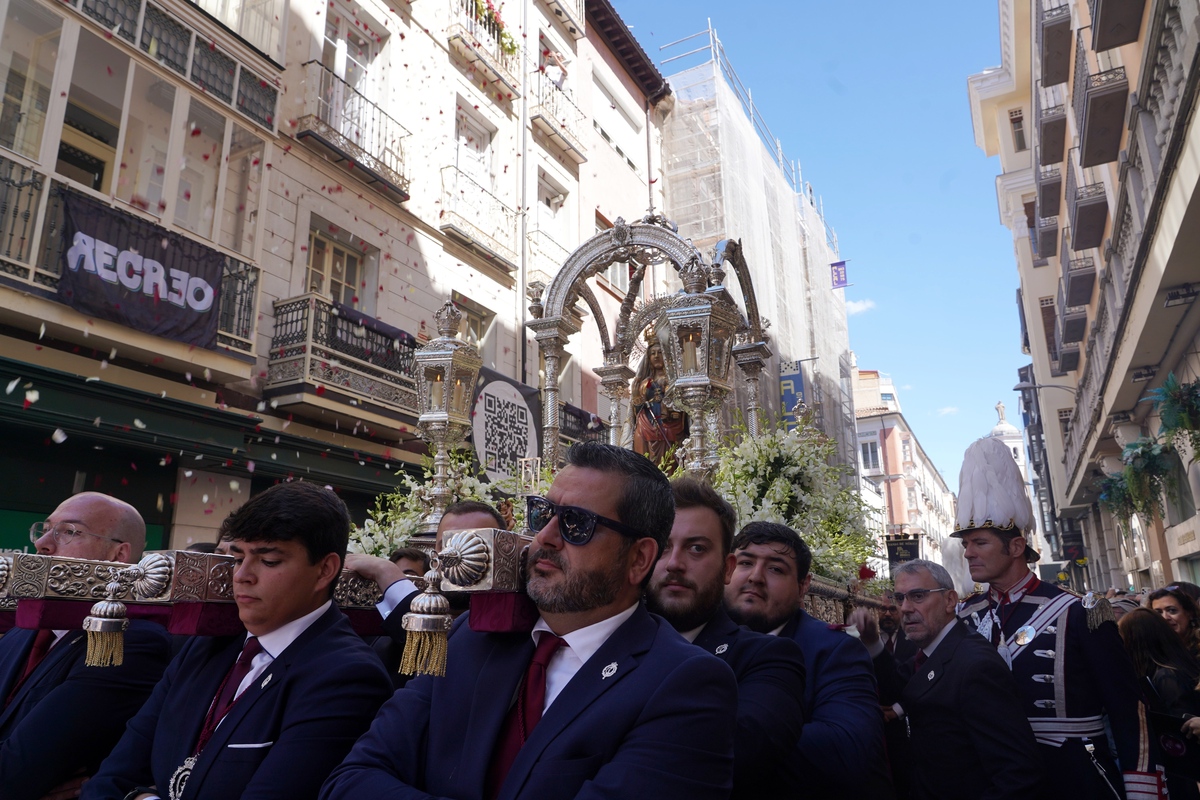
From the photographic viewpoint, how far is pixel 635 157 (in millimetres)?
24000

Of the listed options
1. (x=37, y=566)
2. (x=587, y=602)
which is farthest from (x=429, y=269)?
(x=587, y=602)

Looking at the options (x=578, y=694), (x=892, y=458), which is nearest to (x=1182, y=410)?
(x=578, y=694)

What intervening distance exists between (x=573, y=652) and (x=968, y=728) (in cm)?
197

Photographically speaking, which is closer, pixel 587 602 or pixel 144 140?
pixel 587 602

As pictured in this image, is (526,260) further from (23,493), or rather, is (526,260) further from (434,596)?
(434,596)

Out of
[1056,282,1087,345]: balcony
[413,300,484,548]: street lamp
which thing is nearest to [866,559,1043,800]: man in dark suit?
[413,300,484,548]: street lamp

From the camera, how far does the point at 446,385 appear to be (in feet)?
23.3

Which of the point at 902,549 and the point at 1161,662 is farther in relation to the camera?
the point at 902,549

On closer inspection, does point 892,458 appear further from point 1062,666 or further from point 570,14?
point 1062,666

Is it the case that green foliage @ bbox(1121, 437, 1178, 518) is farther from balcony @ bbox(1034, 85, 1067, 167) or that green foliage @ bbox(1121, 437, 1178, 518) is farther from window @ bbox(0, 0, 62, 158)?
window @ bbox(0, 0, 62, 158)

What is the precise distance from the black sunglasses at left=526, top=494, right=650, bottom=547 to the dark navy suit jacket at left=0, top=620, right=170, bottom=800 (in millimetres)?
1835

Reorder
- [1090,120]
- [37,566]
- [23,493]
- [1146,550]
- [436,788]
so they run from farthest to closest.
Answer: [1146,550] < [1090,120] < [23,493] < [37,566] < [436,788]

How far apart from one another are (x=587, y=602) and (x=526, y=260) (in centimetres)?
1642

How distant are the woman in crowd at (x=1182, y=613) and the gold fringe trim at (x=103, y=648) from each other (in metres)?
6.39
